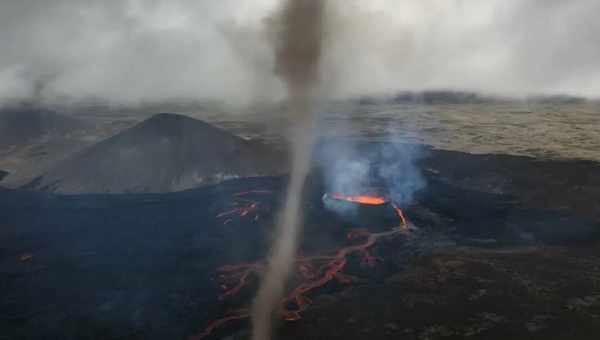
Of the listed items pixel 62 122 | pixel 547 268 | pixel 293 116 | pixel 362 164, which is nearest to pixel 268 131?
pixel 62 122

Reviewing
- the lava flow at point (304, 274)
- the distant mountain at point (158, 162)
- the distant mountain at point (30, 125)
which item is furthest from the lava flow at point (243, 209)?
the distant mountain at point (30, 125)

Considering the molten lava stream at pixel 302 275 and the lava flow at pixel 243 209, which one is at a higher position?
the lava flow at pixel 243 209

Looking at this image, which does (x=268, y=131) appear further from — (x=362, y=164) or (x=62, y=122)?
(x=362, y=164)

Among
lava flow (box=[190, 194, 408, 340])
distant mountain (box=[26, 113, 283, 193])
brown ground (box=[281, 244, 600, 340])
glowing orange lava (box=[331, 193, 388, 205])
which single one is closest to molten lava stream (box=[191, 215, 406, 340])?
lava flow (box=[190, 194, 408, 340])

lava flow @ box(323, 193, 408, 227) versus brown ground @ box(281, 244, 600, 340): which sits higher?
lava flow @ box(323, 193, 408, 227)

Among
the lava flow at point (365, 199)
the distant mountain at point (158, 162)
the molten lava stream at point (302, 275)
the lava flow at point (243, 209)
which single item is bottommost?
the molten lava stream at point (302, 275)

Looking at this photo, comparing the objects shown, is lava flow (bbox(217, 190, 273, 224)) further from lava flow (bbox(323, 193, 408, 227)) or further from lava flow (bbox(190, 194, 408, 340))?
lava flow (bbox(190, 194, 408, 340))

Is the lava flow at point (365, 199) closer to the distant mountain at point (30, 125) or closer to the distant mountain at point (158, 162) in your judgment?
the distant mountain at point (158, 162)
